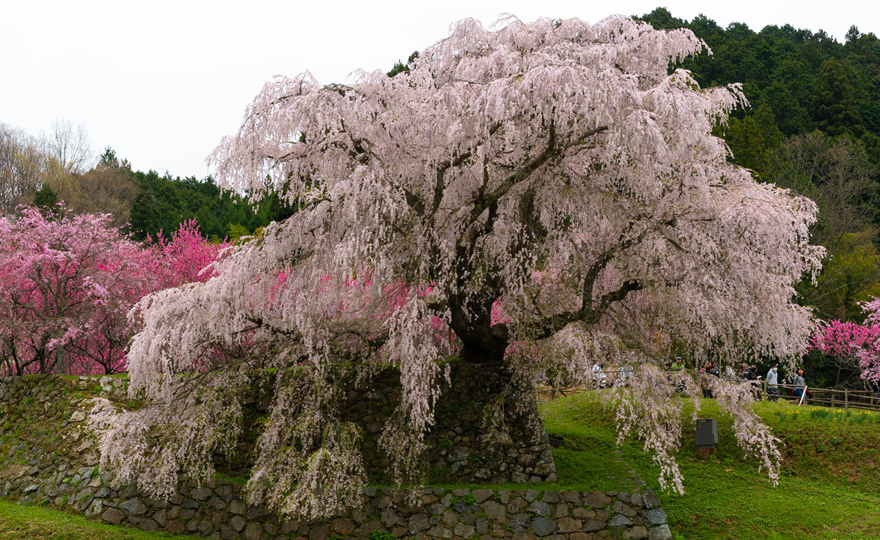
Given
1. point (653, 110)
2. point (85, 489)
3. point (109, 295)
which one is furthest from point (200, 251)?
point (653, 110)

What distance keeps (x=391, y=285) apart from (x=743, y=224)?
4.69 m

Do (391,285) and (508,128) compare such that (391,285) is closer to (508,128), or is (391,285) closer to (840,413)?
(508,128)

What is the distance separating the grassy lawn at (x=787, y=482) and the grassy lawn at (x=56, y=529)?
24.6ft

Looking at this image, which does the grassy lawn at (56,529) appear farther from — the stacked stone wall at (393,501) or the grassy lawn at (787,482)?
the grassy lawn at (787,482)

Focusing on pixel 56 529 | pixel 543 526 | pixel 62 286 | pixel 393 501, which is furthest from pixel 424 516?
pixel 62 286

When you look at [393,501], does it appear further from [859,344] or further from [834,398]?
[859,344]

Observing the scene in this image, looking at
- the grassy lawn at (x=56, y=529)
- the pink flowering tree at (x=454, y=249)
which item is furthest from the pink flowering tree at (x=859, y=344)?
the grassy lawn at (x=56, y=529)

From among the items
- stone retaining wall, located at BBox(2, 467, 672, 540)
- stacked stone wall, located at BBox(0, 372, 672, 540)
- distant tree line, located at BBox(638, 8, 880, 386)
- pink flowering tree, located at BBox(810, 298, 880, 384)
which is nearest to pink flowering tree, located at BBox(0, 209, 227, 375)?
stacked stone wall, located at BBox(0, 372, 672, 540)

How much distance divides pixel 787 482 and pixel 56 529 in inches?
445

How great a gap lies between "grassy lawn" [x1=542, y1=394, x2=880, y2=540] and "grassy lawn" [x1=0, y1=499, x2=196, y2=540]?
7.49m

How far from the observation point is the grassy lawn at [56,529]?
8.38 m

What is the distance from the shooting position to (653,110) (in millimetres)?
7070

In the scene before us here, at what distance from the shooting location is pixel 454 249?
26.7 feet

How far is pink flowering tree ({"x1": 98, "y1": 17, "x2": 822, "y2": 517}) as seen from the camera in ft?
24.2
